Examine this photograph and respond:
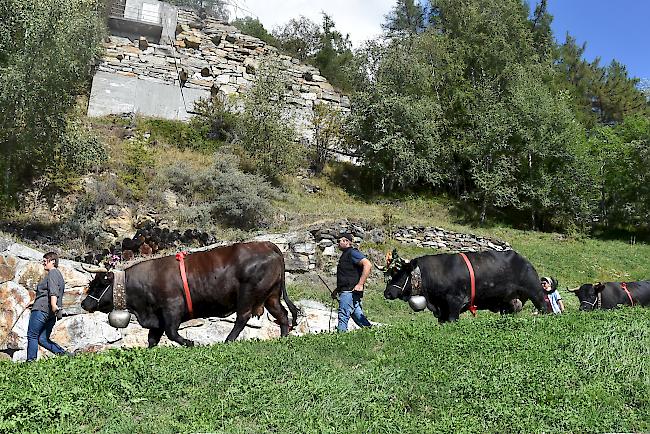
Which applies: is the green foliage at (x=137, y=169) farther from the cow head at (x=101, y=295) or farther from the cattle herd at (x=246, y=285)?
the cattle herd at (x=246, y=285)

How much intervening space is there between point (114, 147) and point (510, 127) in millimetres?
20348

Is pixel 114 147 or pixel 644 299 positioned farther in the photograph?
pixel 114 147

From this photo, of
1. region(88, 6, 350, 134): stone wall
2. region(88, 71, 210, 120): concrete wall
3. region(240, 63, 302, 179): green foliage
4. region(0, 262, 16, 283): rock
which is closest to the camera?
region(0, 262, 16, 283): rock

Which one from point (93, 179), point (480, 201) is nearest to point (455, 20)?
point (480, 201)

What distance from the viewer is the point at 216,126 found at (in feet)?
102

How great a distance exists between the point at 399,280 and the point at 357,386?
4.25 m

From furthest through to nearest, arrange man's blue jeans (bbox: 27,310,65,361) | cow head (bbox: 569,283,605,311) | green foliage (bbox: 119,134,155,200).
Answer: green foliage (bbox: 119,134,155,200), cow head (bbox: 569,283,605,311), man's blue jeans (bbox: 27,310,65,361)

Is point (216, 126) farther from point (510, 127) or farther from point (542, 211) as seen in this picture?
point (542, 211)

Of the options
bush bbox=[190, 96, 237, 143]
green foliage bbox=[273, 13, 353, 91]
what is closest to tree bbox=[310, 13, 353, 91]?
green foliage bbox=[273, 13, 353, 91]

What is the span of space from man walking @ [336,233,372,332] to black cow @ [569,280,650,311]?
19.7 ft

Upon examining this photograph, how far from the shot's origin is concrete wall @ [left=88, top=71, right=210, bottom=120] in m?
30.4

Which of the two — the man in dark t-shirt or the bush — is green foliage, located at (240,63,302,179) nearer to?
the bush

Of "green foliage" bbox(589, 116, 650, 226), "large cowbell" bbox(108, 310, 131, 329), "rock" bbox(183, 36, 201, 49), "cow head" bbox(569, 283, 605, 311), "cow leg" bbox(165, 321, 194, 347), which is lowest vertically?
"cow leg" bbox(165, 321, 194, 347)

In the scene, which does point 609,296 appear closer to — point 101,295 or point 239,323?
point 239,323
